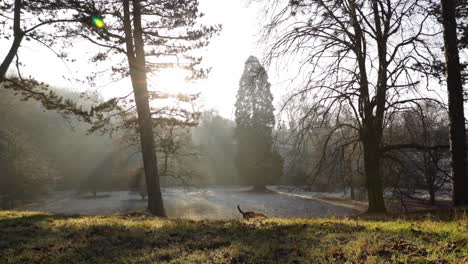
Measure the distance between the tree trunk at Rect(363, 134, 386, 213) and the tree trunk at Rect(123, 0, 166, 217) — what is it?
7252 millimetres

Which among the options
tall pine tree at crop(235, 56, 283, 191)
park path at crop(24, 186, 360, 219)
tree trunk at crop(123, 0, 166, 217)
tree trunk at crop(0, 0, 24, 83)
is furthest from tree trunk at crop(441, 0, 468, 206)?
tall pine tree at crop(235, 56, 283, 191)

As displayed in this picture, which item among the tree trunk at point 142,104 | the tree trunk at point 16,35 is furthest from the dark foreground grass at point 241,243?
the tree trunk at point 16,35

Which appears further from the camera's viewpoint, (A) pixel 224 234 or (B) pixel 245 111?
(B) pixel 245 111

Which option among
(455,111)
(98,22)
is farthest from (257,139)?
(455,111)

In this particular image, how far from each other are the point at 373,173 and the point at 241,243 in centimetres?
625

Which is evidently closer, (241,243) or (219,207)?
(241,243)

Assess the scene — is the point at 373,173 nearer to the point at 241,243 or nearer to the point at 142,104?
the point at 241,243

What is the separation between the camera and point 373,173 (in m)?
9.05

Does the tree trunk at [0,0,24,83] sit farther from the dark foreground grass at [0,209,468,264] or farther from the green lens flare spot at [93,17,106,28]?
the dark foreground grass at [0,209,468,264]

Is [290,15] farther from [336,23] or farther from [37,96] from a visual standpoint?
[37,96]

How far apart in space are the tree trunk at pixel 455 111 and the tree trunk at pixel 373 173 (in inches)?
74.3

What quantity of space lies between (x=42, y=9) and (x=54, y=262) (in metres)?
9.33

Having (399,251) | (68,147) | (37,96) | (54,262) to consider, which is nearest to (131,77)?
(37,96)

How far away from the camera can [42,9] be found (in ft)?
32.1
